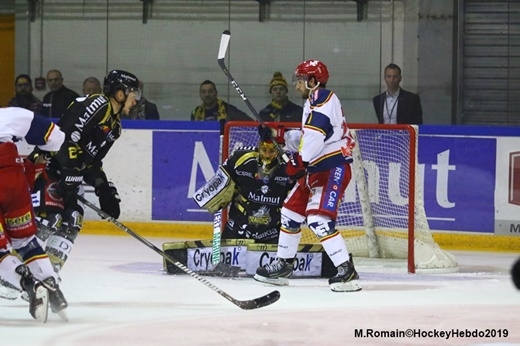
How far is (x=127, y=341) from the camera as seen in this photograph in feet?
16.3

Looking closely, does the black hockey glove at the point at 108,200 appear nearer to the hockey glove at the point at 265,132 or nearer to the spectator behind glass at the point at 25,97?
the hockey glove at the point at 265,132

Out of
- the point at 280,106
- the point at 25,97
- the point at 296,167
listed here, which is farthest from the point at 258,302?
the point at 25,97

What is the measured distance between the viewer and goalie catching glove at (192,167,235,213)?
7312 millimetres

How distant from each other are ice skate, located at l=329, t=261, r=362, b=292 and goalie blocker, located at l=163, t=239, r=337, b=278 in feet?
1.77

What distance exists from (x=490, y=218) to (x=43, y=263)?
4033 millimetres

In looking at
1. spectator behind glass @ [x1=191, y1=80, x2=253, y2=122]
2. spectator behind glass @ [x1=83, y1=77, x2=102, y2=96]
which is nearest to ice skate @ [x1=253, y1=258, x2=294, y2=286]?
spectator behind glass @ [x1=191, y1=80, x2=253, y2=122]

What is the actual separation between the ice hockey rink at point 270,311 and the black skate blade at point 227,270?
0.10 metres

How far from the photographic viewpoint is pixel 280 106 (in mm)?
9289

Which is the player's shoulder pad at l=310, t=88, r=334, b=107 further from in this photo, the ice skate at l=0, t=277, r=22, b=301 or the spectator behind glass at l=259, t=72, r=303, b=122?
the spectator behind glass at l=259, t=72, r=303, b=122

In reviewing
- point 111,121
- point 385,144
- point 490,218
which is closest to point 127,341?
point 111,121

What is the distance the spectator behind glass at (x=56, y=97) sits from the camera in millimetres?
9781

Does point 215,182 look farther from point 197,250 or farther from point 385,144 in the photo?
point 385,144

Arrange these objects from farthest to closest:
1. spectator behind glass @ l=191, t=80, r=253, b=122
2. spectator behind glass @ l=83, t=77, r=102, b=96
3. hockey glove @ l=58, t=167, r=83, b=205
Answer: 1. spectator behind glass @ l=83, t=77, r=102, b=96
2. spectator behind glass @ l=191, t=80, r=253, b=122
3. hockey glove @ l=58, t=167, r=83, b=205

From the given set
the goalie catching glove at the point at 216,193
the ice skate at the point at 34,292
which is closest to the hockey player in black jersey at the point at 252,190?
the goalie catching glove at the point at 216,193
